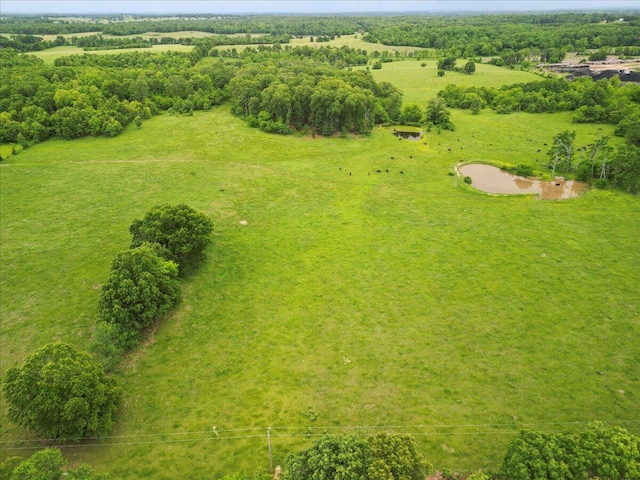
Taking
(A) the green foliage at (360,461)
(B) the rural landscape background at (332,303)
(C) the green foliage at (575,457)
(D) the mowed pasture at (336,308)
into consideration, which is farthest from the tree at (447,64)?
(A) the green foliage at (360,461)

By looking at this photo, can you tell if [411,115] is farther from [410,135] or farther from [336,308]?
[336,308]

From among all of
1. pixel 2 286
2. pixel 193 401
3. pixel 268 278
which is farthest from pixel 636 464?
pixel 2 286

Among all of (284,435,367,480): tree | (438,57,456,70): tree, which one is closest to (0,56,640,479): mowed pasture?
(284,435,367,480): tree

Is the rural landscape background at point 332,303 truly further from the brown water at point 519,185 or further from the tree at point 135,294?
the brown water at point 519,185

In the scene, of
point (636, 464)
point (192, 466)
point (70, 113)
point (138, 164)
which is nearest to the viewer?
point (636, 464)

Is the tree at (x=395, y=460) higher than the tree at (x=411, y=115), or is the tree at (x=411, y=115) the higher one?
the tree at (x=411, y=115)

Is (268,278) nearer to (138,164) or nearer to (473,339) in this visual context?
(473,339)
